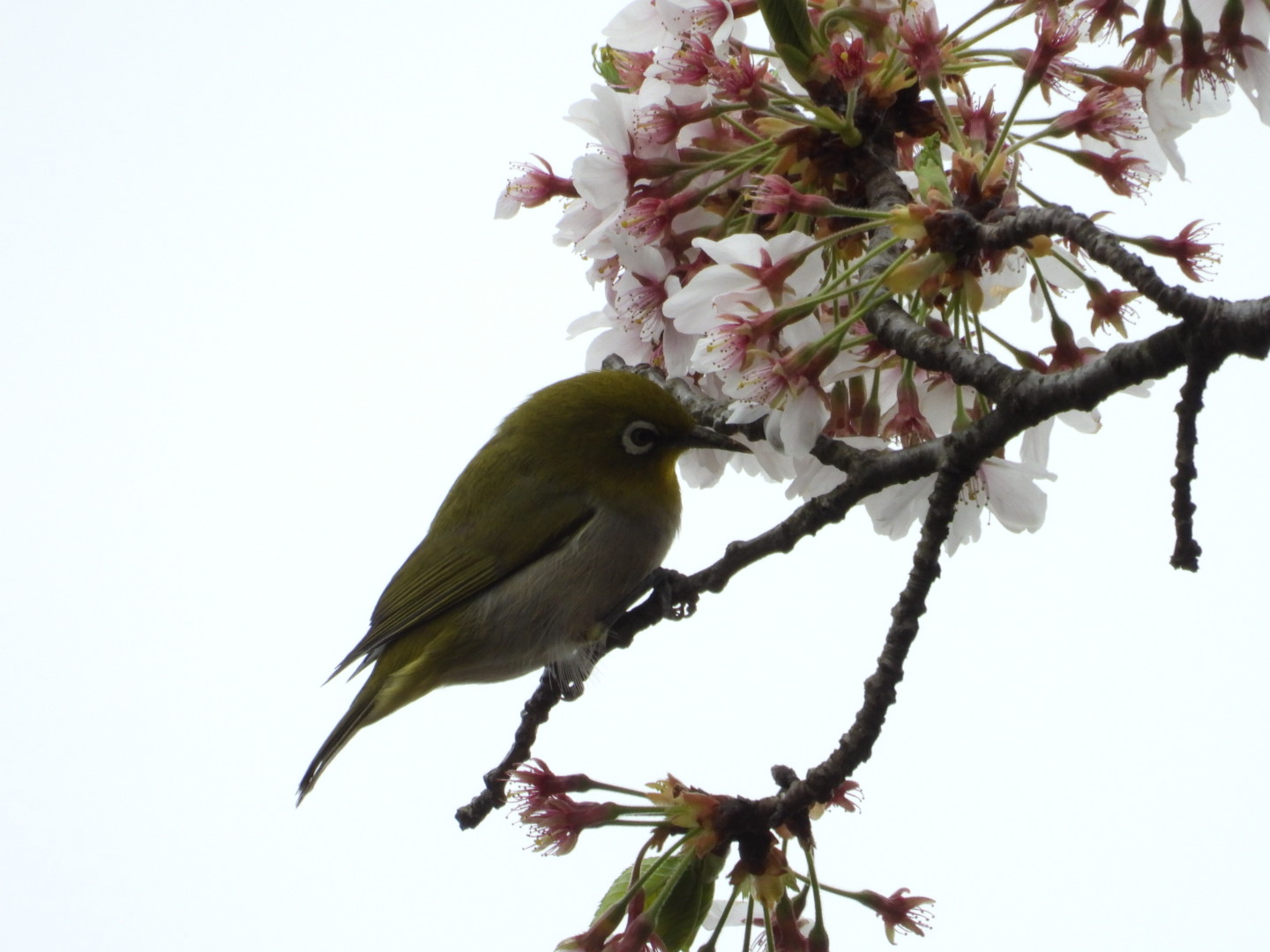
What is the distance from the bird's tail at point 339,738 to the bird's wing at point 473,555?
6.6 inches

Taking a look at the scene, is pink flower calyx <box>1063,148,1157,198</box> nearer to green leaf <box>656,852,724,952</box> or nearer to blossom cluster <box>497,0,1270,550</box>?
blossom cluster <box>497,0,1270,550</box>

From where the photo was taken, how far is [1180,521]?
1878 mm

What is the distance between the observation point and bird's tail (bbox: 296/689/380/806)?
435cm

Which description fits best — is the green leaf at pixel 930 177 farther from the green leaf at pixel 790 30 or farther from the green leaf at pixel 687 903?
the green leaf at pixel 687 903

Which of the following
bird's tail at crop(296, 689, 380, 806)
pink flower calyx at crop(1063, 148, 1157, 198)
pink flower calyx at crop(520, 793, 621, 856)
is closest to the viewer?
pink flower calyx at crop(520, 793, 621, 856)

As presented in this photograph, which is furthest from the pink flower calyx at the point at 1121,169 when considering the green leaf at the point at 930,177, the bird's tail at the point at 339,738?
the bird's tail at the point at 339,738

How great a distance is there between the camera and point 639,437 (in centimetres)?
460

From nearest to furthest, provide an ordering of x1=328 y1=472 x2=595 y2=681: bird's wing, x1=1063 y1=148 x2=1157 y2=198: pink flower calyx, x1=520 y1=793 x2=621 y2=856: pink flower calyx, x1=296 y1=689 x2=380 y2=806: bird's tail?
x1=520 y1=793 x2=621 y2=856: pink flower calyx, x1=1063 y1=148 x2=1157 y2=198: pink flower calyx, x1=296 y1=689 x2=380 y2=806: bird's tail, x1=328 y1=472 x2=595 y2=681: bird's wing

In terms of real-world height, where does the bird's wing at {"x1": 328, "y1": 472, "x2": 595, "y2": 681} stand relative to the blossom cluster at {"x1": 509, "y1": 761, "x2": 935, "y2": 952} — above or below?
above

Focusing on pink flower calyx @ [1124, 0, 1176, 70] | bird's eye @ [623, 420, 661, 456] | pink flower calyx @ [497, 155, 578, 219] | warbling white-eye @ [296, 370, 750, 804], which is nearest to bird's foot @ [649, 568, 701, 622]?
warbling white-eye @ [296, 370, 750, 804]

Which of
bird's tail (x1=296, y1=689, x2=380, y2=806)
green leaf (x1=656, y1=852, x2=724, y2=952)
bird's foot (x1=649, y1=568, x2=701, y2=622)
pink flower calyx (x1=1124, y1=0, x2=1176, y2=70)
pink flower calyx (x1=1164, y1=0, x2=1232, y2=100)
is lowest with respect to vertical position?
green leaf (x1=656, y1=852, x2=724, y2=952)

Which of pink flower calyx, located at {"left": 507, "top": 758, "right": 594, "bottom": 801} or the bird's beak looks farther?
the bird's beak

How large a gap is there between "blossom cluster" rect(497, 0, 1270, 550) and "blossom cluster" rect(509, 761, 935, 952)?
31.8 inches

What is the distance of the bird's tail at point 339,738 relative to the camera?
4352 millimetres
